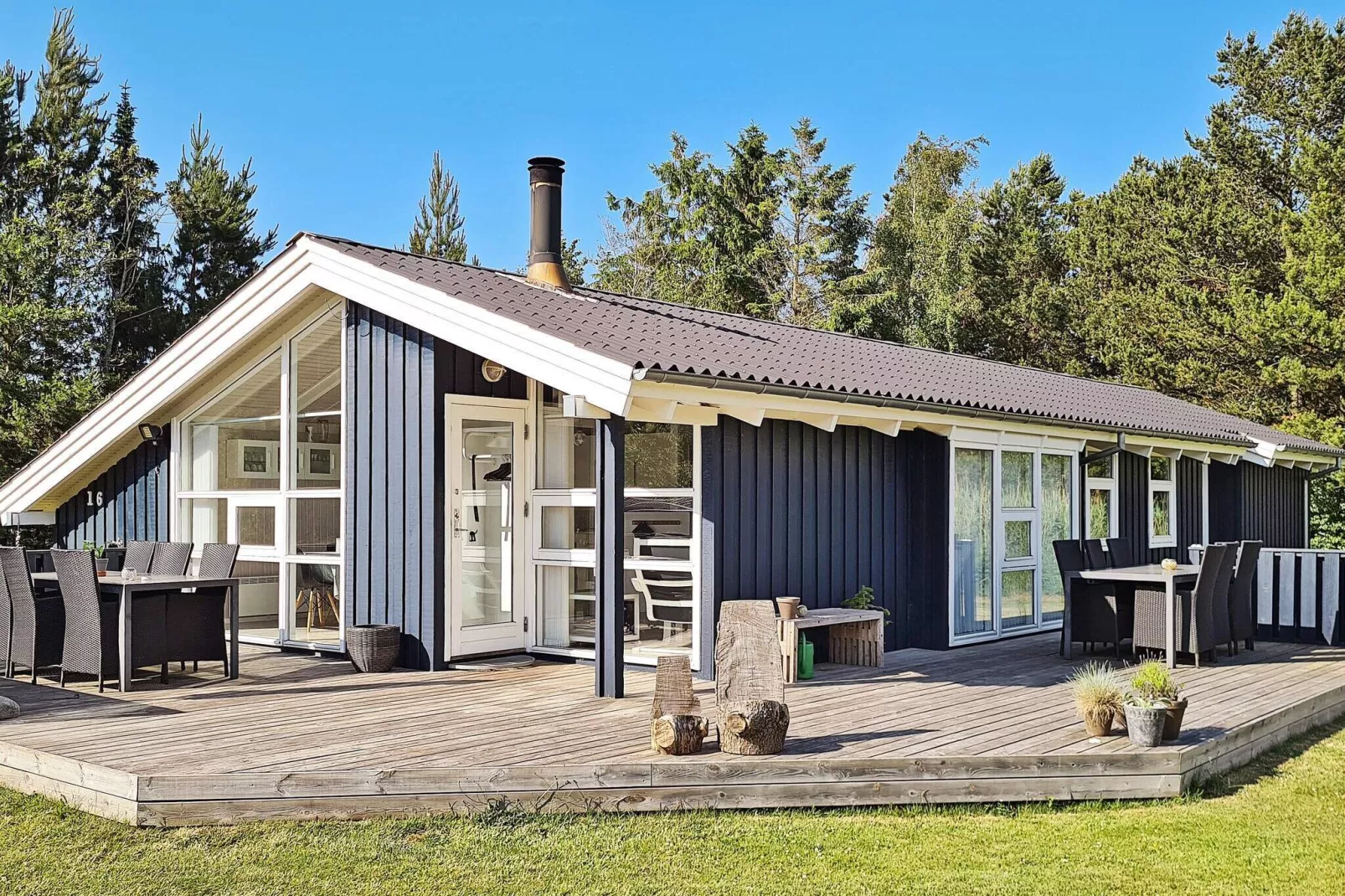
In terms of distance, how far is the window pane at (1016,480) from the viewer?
10789mm

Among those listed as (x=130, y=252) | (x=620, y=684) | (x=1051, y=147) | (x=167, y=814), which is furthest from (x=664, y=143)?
(x=167, y=814)

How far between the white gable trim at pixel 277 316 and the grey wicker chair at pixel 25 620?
2549 millimetres

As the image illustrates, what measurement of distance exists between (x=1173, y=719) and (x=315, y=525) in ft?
22.2

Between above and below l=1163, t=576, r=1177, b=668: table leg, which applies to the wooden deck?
below

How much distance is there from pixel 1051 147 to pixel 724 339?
24929 mm

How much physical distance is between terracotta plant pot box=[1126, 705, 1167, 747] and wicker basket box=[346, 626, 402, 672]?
5.28m

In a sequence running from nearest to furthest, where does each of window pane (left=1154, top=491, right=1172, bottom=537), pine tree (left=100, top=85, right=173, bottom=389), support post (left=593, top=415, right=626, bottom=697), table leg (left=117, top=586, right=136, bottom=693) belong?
support post (left=593, top=415, right=626, bottom=697) < table leg (left=117, top=586, right=136, bottom=693) < window pane (left=1154, top=491, right=1172, bottom=537) < pine tree (left=100, top=85, right=173, bottom=389)

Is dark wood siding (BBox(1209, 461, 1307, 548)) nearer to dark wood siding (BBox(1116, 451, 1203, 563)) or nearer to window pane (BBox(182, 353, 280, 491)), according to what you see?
dark wood siding (BBox(1116, 451, 1203, 563))

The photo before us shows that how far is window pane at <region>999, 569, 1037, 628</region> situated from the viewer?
1093 cm

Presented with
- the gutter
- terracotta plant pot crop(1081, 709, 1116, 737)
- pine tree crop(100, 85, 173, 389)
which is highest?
pine tree crop(100, 85, 173, 389)

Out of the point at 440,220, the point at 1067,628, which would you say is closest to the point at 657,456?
the point at 1067,628

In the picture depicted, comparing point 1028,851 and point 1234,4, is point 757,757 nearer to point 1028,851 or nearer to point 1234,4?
point 1028,851

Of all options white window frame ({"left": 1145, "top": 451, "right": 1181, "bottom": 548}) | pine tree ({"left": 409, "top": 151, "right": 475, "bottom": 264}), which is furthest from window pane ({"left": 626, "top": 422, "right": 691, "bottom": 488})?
pine tree ({"left": 409, "top": 151, "right": 475, "bottom": 264})

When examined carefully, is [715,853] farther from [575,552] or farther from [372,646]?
[372,646]
